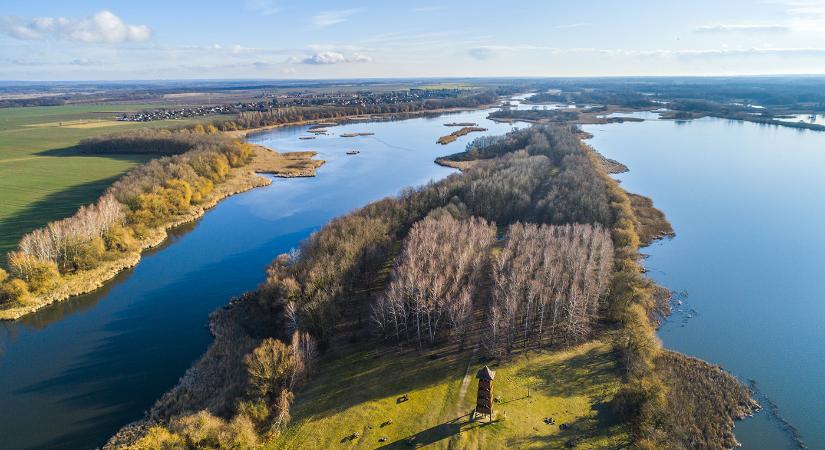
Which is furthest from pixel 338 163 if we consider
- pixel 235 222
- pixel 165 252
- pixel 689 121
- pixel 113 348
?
pixel 689 121

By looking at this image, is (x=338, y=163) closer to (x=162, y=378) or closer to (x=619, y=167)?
(x=619, y=167)

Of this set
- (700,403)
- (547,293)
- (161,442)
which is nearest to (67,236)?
(161,442)

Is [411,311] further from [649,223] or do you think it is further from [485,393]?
[649,223]

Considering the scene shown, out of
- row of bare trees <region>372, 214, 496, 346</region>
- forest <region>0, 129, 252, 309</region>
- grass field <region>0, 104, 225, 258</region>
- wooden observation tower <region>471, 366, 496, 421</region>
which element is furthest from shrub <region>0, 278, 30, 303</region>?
wooden observation tower <region>471, 366, 496, 421</region>

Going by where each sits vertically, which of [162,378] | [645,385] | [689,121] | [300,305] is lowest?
[162,378]

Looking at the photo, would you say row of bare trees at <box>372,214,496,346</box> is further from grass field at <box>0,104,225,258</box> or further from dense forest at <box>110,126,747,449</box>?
grass field at <box>0,104,225,258</box>

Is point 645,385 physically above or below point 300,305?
below
